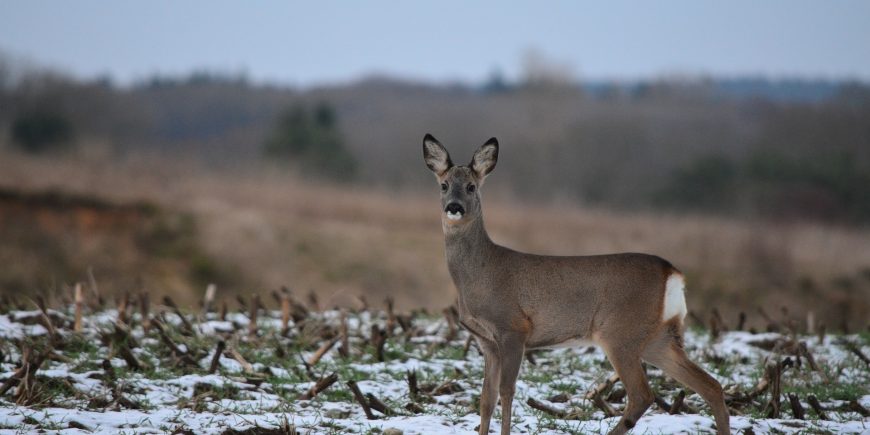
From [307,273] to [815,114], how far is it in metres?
47.8

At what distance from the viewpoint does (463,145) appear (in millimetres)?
64750

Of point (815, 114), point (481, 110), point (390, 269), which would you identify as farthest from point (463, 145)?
point (390, 269)

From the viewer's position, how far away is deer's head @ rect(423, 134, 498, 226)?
607cm

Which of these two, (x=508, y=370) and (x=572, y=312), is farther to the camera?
(x=572, y=312)

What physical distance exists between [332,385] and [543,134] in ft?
200

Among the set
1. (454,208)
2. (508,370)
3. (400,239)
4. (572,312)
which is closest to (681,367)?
(572,312)

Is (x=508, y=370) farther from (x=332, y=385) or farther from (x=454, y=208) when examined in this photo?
(x=332, y=385)

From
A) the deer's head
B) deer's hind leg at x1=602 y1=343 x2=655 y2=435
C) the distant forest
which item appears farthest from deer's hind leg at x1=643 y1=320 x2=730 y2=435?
the distant forest

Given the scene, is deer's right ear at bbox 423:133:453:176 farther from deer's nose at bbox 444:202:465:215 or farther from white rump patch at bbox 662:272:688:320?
white rump patch at bbox 662:272:688:320

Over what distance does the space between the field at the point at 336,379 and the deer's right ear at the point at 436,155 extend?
1.54 metres

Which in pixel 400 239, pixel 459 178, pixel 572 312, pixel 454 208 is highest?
pixel 459 178

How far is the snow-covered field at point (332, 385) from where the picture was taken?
241 inches

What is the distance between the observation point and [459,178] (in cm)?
616

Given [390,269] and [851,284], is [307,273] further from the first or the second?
[851,284]
